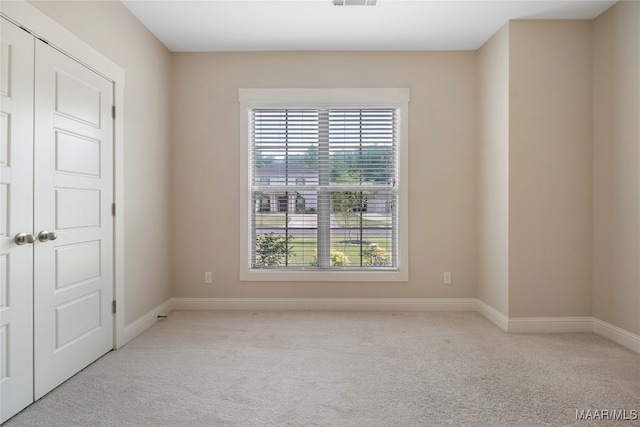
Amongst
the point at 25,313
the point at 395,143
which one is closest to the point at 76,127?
the point at 25,313

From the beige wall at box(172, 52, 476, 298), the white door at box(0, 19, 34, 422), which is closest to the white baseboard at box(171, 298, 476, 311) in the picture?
the beige wall at box(172, 52, 476, 298)

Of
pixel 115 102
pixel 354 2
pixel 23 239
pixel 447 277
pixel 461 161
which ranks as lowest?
pixel 447 277

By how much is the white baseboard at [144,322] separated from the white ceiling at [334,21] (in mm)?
2673

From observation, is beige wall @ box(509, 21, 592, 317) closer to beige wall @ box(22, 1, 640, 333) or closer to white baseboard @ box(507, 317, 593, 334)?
beige wall @ box(22, 1, 640, 333)

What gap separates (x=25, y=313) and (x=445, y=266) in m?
3.55

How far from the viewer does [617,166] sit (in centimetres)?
303

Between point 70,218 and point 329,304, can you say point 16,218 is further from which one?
point 329,304

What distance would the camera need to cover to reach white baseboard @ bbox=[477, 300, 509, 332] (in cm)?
334

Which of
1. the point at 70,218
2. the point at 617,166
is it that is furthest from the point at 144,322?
the point at 617,166

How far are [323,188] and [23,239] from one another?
2637 millimetres

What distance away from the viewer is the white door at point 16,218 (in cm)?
192

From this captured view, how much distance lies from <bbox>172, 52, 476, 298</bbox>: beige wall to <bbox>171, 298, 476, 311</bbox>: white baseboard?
6 centimetres

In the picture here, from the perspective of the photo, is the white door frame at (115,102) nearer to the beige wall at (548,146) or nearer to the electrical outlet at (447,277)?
the electrical outlet at (447,277)

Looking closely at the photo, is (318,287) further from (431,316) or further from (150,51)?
(150,51)
